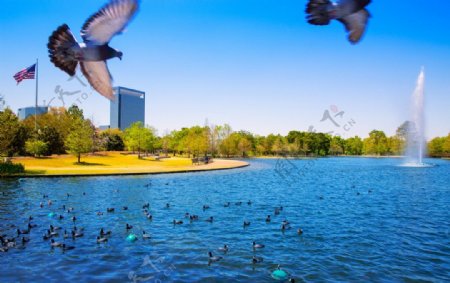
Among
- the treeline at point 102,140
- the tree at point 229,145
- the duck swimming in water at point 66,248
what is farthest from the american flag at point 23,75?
the tree at point 229,145

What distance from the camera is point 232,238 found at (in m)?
22.8

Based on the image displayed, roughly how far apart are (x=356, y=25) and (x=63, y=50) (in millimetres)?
1704

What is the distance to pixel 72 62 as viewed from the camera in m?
1.96

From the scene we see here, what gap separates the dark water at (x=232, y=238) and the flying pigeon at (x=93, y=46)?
15461mm

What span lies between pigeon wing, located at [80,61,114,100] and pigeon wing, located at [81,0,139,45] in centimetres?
13

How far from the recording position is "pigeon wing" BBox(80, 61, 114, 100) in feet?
6.47

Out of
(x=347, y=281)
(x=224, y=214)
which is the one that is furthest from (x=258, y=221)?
(x=347, y=281)

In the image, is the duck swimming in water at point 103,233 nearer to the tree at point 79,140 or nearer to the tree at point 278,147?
the tree at point 79,140

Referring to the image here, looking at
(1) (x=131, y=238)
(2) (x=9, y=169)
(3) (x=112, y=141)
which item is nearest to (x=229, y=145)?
(3) (x=112, y=141)

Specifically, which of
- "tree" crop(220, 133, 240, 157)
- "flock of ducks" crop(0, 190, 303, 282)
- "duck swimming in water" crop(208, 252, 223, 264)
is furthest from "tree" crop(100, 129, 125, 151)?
"duck swimming in water" crop(208, 252, 223, 264)

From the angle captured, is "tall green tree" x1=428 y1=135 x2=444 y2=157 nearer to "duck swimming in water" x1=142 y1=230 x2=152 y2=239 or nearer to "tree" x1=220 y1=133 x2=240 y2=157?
"tree" x1=220 y1=133 x2=240 y2=157

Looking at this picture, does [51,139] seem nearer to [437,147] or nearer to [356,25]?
[356,25]

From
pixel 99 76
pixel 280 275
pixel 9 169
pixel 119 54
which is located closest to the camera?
pixel 119 54

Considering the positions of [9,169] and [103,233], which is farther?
[9,169]
